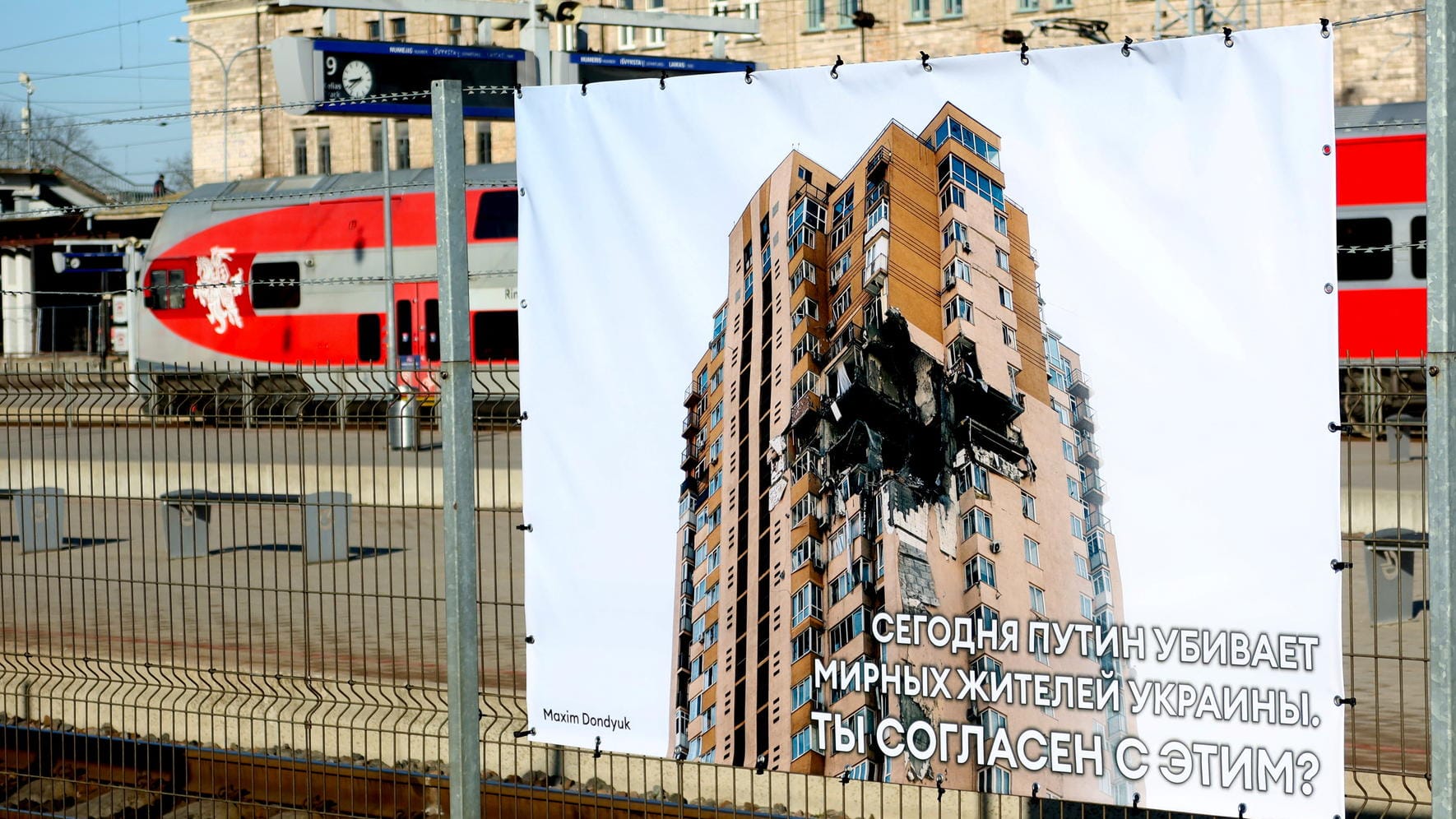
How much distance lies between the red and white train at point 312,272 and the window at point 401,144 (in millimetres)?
35554

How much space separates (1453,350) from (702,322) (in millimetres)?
1821

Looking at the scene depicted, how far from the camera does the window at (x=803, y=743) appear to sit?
166 inches

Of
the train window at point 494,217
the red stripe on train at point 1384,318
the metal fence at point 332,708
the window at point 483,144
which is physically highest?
the window at point 483,144

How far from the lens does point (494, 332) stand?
87.4 feet

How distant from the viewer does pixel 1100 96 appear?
12.4ft

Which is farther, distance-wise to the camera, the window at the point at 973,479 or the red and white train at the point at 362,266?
the red and white train at the point at 362,266

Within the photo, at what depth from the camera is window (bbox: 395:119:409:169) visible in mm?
66625

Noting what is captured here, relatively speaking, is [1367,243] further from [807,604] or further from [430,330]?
[807,604]

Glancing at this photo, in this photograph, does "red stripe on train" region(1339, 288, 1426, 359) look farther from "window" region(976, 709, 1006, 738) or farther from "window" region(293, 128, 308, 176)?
"window" region(293, 128, 308, 176)

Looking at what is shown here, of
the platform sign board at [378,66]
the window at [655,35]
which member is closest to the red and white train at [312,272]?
the platform sign board at [378,66]

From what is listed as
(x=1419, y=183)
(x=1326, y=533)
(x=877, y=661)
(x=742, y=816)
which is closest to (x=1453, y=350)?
(x=1326, y=533)

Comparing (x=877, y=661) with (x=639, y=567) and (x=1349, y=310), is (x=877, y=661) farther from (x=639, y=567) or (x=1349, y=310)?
(x=1349, y=310)

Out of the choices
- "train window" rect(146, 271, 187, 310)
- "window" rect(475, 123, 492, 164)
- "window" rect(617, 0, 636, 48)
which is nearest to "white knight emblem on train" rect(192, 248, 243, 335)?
"train window" rect(146, 271, 187, 310)

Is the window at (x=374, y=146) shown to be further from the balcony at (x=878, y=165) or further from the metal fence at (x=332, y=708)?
the balcony at (x=878, y=165)
